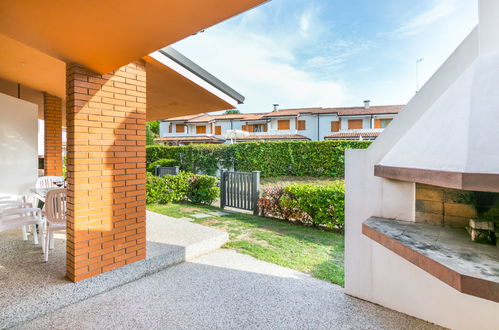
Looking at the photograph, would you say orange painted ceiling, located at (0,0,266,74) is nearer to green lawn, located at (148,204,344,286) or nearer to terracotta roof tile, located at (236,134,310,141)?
green lawn, located at (148,204,344,286)

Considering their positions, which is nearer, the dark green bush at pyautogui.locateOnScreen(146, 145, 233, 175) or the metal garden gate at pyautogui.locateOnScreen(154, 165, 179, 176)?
the metal garden gate at pyautogui.locateOnScreen(154, 165, 179, 176)

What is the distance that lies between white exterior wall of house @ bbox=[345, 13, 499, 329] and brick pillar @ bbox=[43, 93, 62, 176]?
8.50 metres

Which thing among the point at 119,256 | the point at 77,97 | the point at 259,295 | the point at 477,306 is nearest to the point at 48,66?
the point at 77,97

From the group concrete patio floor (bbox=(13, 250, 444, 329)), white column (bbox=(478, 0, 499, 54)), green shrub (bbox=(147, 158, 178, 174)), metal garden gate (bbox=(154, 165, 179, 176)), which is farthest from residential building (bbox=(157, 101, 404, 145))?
white column (bbox=(478, 0, 499, 54))

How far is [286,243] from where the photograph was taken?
5.55m

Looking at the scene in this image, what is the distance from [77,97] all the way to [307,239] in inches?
199

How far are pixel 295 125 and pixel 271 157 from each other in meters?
13.2

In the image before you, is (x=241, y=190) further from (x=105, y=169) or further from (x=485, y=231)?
(x=485, y=231)

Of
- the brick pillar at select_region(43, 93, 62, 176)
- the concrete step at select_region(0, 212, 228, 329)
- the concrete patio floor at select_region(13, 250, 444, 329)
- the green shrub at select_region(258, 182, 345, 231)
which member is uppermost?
the brick pillar at select_region(43, 93, 62, 176)

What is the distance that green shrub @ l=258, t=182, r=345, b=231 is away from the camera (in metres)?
6.64

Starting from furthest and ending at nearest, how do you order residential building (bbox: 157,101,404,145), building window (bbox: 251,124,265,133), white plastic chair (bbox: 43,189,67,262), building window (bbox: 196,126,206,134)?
1. building window (bbox: 196,126,206,134)
2. building window (bbox: 251,124,265,133)
3. residential building (bbox: 157,101,404,145)
4. white plastic chair (bbox: 43,189,67,262)

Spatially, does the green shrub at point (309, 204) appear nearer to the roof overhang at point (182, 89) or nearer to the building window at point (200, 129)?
the roof overhang at point (182, 89)

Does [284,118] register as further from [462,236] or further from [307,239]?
[462,236]

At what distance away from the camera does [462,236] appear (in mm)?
2510
